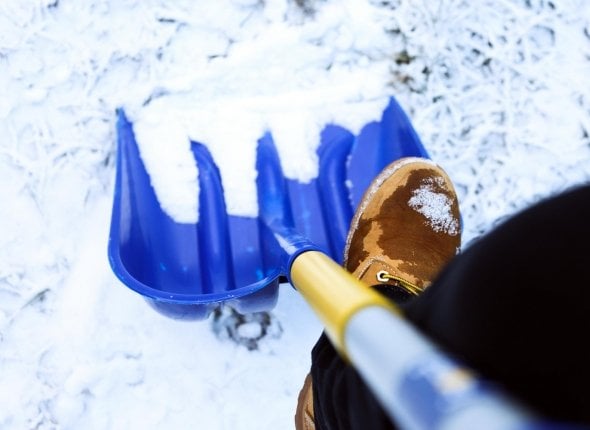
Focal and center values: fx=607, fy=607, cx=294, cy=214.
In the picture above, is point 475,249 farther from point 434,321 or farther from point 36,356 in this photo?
point 36,356

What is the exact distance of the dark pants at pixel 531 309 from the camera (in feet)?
1.47

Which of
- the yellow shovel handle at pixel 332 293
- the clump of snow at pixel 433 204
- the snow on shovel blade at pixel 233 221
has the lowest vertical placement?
the snow on shovel blade at pixel 233 221

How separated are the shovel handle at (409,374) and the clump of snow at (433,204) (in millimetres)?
546

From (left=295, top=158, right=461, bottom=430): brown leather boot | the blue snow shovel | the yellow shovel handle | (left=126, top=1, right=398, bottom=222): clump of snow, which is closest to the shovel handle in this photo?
the yellow shovel handle

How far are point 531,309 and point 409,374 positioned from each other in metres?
0.12

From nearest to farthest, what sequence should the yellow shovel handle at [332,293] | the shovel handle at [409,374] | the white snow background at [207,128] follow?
the shovel handle at [409,374], the yellow shovel handle at [332,293], the white snow background at [207,128]

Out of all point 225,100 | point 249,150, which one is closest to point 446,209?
point 249,150

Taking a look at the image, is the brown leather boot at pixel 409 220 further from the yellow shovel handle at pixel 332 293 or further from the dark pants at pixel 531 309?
the dark pants at pixel 531 309

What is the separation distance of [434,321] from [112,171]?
918 millimetres

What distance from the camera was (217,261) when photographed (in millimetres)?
1212

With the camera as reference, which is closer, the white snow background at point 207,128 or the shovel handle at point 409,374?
the shovel handle at point 409,374

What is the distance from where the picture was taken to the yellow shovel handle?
55cm

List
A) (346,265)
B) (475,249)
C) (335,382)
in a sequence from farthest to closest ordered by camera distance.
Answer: (346,265)
(335,382)
(475,249)

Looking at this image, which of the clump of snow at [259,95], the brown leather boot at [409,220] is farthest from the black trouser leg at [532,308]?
the clump of snow at [259,95]
